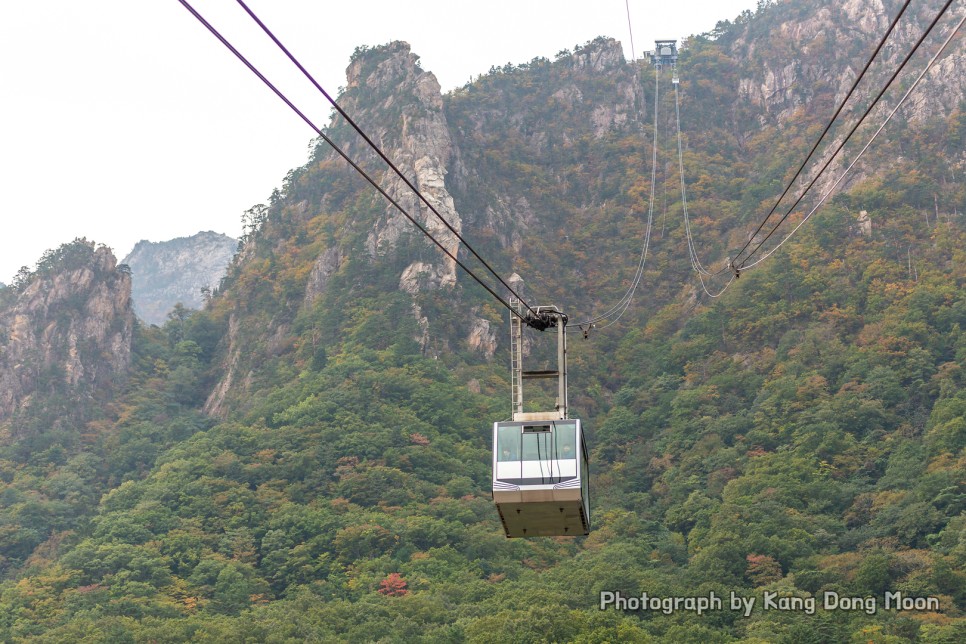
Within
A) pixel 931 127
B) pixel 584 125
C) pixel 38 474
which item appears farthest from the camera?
pixel 584 125

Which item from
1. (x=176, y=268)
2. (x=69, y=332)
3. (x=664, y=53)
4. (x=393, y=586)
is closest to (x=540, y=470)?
(x=393, y=586)

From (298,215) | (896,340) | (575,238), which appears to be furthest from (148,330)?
(896,340)

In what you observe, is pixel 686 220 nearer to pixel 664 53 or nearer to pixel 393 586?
pixel 664 53

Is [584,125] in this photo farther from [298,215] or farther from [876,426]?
[876,426]

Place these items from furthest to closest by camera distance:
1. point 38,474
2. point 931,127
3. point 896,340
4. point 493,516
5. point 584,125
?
point 584,125, point 931,127, point 38,474, point 896,340, point 493,516

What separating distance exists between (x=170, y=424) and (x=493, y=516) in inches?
894

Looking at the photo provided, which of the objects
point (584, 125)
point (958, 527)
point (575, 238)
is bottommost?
point (958, 527)

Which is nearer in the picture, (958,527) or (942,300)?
(958,527)

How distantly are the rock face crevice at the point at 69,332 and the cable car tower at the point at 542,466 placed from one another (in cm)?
5778

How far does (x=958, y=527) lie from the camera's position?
47.3 meters

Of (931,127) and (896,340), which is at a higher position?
(931,127)

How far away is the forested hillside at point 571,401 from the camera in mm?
48531

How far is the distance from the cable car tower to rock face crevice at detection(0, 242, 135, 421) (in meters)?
57.8

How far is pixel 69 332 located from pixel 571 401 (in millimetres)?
28396
